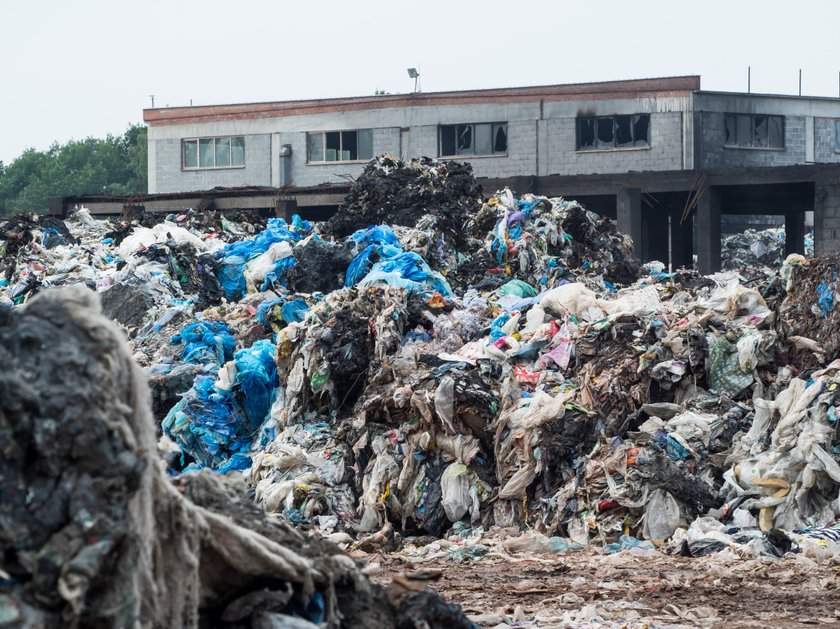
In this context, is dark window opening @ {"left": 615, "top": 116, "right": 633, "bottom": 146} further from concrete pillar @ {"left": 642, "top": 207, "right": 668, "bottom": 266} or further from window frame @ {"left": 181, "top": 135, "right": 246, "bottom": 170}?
window frame @ {"left": 181, "top": 135, "right": 246, "bottom": 170}

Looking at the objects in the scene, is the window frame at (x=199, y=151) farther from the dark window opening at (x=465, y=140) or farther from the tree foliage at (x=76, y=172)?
the tree foliage at (x=76, y=172)

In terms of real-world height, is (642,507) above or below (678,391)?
below

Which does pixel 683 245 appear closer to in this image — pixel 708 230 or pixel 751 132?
pixel 708 230

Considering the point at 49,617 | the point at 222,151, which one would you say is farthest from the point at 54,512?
the point at 222,151

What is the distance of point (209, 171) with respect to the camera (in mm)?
34812

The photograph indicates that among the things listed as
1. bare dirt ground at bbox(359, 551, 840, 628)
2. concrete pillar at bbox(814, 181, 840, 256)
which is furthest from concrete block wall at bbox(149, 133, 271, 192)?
bare dirt ground at bbox(359, 551, 840, 628)

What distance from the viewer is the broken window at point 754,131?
104ft

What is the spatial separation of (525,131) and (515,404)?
74.8 feet

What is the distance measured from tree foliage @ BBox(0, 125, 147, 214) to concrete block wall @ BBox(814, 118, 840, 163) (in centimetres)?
3432

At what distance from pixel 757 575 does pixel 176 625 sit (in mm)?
4069

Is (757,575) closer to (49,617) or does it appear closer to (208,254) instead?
(49,617)

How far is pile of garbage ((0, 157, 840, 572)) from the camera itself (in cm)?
837

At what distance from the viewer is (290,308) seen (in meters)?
12.9

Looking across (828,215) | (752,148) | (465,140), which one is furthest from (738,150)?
(828,215)
